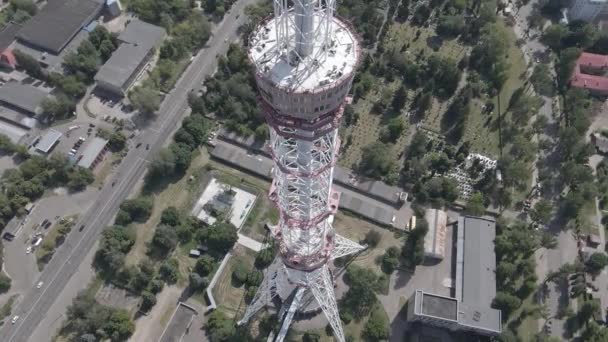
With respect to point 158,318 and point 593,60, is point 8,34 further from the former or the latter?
point 593,60

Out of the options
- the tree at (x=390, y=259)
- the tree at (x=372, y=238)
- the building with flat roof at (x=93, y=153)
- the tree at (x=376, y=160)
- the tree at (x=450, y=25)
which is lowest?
the tree at (x=390, y=259)

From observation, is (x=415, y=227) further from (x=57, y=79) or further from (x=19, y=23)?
(x=19, y=23)

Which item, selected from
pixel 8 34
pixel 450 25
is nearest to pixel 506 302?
pixel 450 25

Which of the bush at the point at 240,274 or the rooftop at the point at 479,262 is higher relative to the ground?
the rooftop at the point at 479,262

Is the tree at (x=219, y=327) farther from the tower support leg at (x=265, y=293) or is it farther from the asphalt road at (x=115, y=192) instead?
the asphalt road at (x=115, y=192)

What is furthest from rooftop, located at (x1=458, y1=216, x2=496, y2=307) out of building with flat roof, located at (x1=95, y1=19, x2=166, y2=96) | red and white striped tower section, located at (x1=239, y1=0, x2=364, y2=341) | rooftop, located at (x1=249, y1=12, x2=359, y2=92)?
building with flat roof, located at (x1=95, y1=19, x2=166, y2=96)

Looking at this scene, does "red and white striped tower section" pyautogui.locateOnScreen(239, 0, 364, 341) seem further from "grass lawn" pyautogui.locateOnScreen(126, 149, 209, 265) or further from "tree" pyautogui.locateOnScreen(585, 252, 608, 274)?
"tree" pyautogui.locateOnScreen(585, 252, 608, 274)

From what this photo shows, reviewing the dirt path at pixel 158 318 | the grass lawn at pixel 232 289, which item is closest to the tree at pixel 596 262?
the grass lawn at pixel 232 289
